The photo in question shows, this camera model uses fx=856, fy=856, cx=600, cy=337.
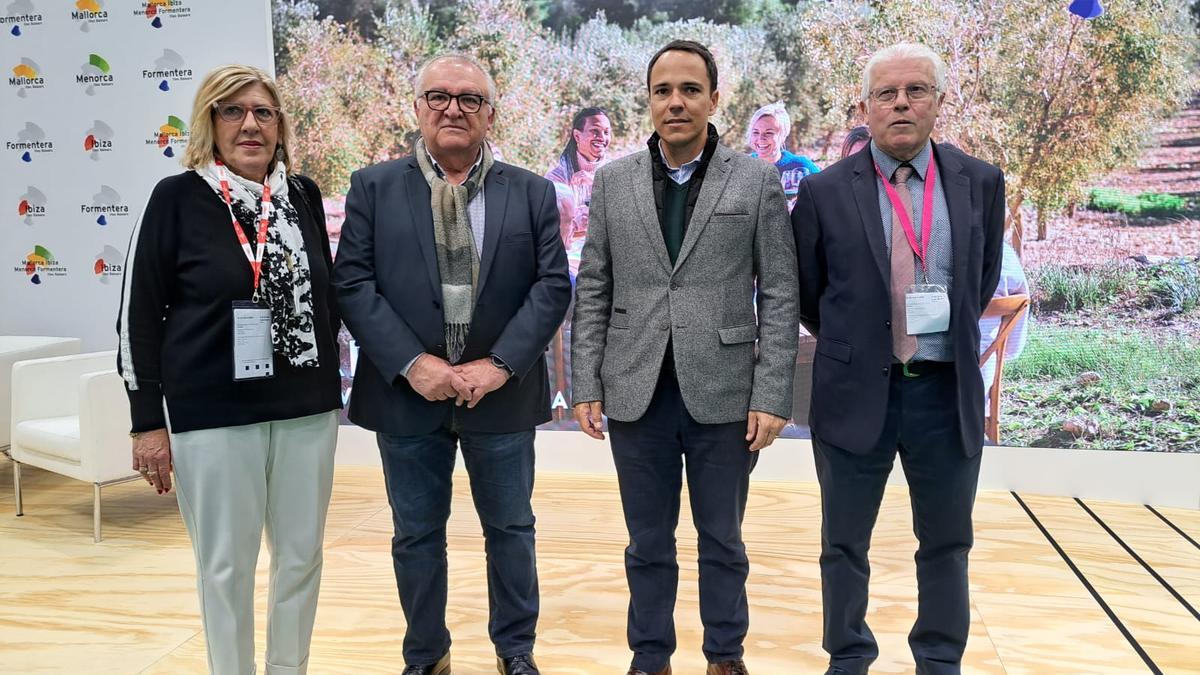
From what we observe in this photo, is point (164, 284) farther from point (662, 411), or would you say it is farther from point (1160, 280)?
point (1160, 280)

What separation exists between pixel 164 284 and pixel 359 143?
3.43 metres

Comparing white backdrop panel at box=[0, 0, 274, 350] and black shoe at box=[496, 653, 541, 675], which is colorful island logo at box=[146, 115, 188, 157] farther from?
black shoe at box=[496, 653, 541, 675]

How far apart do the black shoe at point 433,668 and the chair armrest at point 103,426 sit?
2.34 meters

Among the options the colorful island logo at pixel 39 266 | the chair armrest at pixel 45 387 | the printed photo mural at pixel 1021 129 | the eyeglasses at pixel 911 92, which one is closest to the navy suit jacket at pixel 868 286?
the eyeglasses at pixel 911 92

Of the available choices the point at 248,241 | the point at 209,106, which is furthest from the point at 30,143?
the point at 248,241

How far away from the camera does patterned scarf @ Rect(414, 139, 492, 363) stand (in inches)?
89.5

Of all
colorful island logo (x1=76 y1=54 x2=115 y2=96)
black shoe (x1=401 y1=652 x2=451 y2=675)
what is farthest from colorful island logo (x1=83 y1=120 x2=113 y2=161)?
black shoe (x1=401 y1=652 x2=451 y2=675)

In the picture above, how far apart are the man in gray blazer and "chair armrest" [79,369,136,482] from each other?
2.78m

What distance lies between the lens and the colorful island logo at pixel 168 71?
17.2 feet

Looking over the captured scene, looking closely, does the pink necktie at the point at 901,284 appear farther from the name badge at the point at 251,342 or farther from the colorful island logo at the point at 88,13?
the colorful island logo at the point at 88,13

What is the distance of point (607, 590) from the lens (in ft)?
10.7

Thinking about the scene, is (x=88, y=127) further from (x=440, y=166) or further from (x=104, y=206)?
(x=440, y=166)

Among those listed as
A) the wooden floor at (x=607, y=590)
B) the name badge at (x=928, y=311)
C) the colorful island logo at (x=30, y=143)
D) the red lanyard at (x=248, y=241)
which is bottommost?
the wooden floor at (x=607, y=590)

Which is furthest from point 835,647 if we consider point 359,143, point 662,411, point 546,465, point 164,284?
point 359,143
